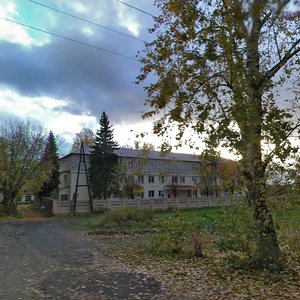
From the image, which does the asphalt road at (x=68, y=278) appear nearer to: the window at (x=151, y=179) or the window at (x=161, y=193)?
the window at (x=151, y=179)

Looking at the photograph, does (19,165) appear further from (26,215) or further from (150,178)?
(150,178)

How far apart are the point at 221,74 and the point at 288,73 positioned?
6.13 ft

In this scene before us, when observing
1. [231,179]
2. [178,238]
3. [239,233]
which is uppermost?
[231,179]

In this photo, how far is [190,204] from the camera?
5062cm

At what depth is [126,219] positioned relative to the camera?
2609 centimetres

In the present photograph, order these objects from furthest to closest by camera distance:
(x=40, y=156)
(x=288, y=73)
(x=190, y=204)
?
1. (x=190, y=204)
2. (x=40, y=156)
3. (x=288, y=73)

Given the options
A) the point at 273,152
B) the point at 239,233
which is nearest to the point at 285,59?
the point at 273,152

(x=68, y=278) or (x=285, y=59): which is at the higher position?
(x=285, y=59)

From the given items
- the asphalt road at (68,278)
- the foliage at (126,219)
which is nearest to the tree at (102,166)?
the foliage at (126,219)

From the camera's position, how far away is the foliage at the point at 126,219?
2558 centimetres

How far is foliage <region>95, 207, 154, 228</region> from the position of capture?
83.9 ft

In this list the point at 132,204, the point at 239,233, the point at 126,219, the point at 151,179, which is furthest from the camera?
the point at 151,179

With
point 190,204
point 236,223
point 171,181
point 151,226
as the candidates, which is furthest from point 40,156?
point 236,223

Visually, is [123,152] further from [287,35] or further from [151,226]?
[287,35]
